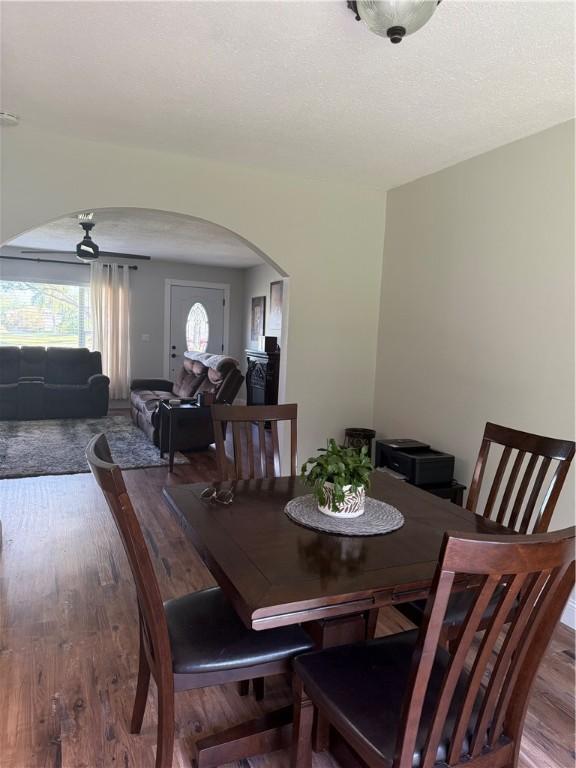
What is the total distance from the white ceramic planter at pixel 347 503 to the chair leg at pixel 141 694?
749mm

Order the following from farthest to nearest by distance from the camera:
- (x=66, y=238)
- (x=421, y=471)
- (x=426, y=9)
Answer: (x=66, y=238), (x=421, y=471), (x=426, y=9)

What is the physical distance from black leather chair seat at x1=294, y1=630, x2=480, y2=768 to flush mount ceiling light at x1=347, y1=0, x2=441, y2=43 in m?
1.76

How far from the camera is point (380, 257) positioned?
3.92 m

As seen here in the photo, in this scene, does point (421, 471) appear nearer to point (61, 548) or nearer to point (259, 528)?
point (259, 528)

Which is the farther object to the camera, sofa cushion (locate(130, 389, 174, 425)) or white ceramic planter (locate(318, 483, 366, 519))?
sofa cushion (locate(130, 389, 174, 425))

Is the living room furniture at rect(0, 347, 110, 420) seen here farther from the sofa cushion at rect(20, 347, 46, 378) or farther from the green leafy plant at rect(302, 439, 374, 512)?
the green leafy plant at rect(302, 439, 374, 512)

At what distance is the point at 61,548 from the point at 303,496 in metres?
1.88

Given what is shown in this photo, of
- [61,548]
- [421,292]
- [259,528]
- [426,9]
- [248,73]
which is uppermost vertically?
[248,73]

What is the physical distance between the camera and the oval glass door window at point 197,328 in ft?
28.5

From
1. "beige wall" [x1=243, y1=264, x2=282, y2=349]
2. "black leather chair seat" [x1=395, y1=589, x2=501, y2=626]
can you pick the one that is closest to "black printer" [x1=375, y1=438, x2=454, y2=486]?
"black leather chair seat" [x1=395, y1=589, x2=501, y2=626]

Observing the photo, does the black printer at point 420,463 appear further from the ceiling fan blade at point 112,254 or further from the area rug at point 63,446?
the ceiling fan blade at point 112,254

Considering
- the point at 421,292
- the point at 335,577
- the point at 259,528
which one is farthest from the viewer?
the point at 421,292

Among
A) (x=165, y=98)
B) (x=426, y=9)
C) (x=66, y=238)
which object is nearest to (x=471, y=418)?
(x=426, y=9)

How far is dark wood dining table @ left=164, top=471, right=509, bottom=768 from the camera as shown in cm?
119
